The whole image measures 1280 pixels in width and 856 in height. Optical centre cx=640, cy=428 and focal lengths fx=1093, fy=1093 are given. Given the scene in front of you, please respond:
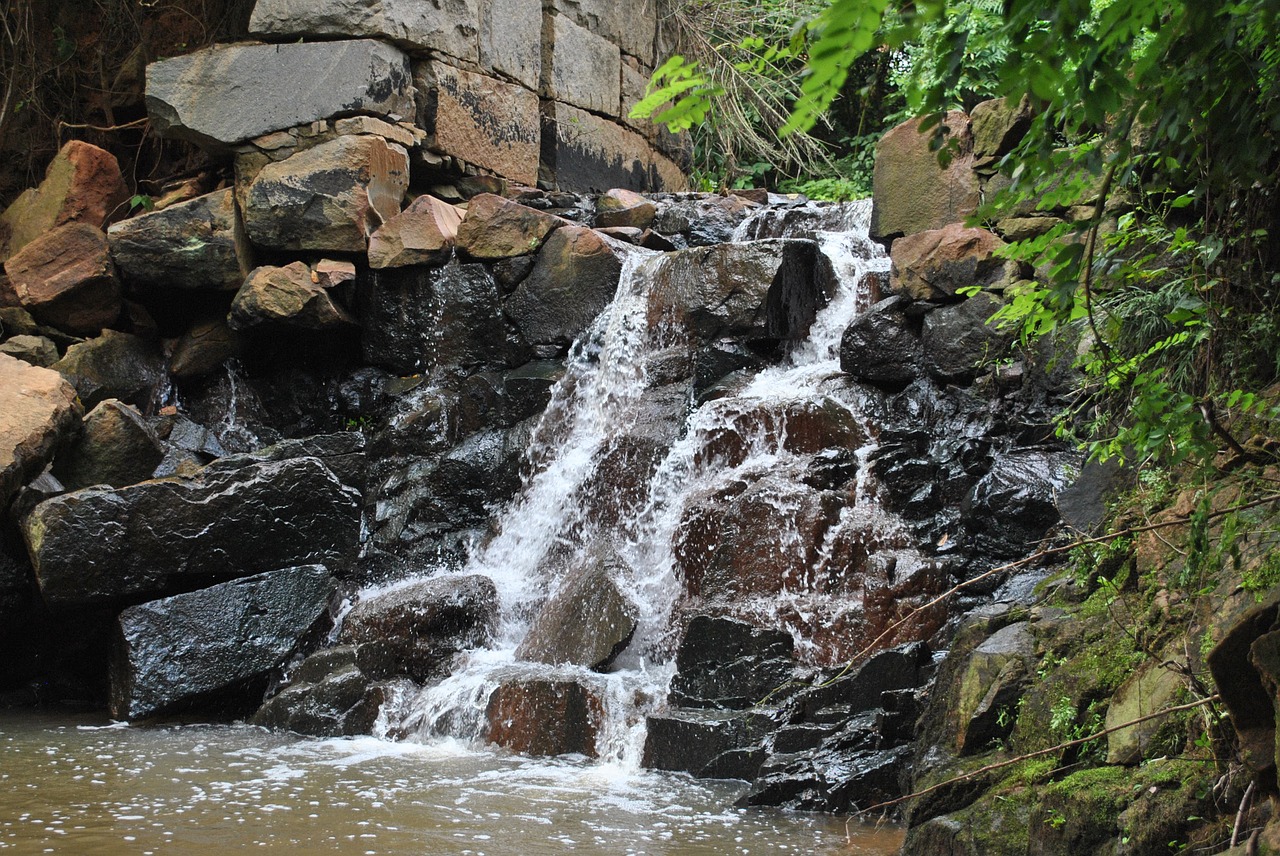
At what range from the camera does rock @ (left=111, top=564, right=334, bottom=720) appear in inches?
269

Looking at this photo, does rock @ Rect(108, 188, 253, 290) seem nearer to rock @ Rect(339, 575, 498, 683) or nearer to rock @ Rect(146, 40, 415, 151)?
rock @ Rect(146, 40, 415, 151)

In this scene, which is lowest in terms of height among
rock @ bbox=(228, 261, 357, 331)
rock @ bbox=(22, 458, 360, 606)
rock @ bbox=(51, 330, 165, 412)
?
rock @ bbox=(22, 458, 360, 606)

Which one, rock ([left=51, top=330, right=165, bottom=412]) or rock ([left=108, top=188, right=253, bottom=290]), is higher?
rock ([left=108, top=188, right=253, bottom=290])

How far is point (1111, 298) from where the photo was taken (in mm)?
Answer: 4410

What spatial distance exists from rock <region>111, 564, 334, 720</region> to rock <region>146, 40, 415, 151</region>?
4.64m

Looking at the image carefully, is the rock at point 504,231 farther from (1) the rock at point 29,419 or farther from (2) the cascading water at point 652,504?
(1) the rock at point 29,419

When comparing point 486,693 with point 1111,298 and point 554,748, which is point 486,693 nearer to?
point 554,748

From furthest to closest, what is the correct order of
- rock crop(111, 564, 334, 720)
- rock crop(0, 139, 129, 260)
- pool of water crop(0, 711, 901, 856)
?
rock crop(0, 139, 129, 260)
rock crop(111, 564, 334, 720)
pool of water crop(0, 711, 901, 856)

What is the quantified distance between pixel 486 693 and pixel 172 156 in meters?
7.76

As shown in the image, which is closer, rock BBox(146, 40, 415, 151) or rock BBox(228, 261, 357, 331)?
rock BBox(228, 261, 357, 331)

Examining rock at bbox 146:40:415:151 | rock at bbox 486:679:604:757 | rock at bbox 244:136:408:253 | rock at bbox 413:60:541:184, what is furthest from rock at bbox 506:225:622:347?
rock at bbox 486:679:604:757

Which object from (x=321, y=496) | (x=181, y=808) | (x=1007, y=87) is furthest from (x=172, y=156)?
(x=1007, y=87)

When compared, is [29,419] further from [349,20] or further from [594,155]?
[594,155]

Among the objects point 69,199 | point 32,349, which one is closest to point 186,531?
point 32,349
